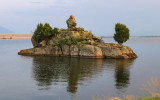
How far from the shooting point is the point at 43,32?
102 metres

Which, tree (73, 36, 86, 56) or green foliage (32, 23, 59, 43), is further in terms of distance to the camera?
green foliage (32, 23, 59, 43)

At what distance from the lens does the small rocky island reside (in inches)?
3489

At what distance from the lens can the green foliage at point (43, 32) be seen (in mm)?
102250

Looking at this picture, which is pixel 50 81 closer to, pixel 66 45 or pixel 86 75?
pixel 86 75

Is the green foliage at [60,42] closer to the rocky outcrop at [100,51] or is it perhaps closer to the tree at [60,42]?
the tree at [60,42]

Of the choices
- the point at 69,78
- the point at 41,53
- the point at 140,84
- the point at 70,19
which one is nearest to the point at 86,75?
the point at 69,78

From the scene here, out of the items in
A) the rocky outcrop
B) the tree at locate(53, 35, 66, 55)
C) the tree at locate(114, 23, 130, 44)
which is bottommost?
the rocky outcrop

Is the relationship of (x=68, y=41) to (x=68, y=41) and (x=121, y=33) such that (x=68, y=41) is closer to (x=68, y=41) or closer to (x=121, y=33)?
(x=68, y=41)

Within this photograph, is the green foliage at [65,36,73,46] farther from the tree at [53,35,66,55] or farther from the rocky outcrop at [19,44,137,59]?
the rocky outcrop at [19,44,137,59]

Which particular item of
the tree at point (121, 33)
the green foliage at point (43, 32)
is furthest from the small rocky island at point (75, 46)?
the tree at point (121, 33)

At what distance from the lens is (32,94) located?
3681 cm

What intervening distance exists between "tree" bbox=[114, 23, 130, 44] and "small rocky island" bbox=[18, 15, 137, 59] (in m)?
7.19

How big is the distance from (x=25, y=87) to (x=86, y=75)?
53.8 feet

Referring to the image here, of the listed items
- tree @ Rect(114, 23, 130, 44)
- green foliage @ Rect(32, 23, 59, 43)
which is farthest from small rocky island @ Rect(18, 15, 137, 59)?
tree @ Rect(114, 23, 130, 44)
